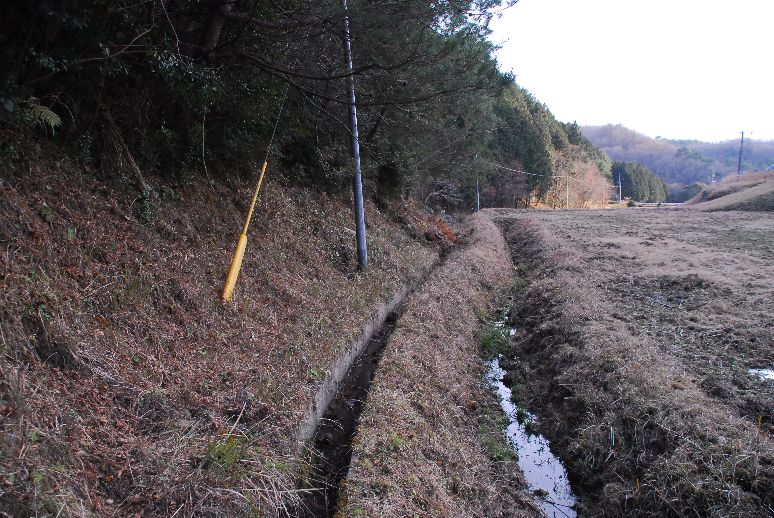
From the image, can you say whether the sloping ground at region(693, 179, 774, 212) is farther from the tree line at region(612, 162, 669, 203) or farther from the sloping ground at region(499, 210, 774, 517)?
the tree line at region(612, 162, 669, 203)

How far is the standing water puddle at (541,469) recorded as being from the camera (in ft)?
18.4

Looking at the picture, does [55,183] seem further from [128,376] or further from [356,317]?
[356,317]

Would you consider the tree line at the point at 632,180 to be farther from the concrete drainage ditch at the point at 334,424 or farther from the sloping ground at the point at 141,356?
the sloping ground at the point at 141,356

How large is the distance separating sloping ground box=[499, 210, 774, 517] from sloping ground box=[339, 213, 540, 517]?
863mm

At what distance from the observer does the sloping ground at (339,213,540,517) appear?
4672 mm

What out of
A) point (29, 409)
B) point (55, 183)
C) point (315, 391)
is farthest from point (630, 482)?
point (55, 183)

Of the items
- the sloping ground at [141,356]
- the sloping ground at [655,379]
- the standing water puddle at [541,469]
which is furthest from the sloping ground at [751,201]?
the sloping ground at [141,356]

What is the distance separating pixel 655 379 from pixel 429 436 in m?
2.98

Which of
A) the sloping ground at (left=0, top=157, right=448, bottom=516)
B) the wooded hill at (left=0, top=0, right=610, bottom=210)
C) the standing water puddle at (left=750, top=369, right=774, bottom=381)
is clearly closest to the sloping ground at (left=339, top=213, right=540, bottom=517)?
the sloping ground at (left=0, top=157, right=448, bottom=516)

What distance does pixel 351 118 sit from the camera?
10750 mm

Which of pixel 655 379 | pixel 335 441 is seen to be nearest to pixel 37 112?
pixel 335 441

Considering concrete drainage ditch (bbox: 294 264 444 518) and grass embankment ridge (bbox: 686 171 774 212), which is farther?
grass embankment ridge (bbox: 686 171 774 212)

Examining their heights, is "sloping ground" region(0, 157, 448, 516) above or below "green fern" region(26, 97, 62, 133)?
below

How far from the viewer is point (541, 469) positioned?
6.27 meters
